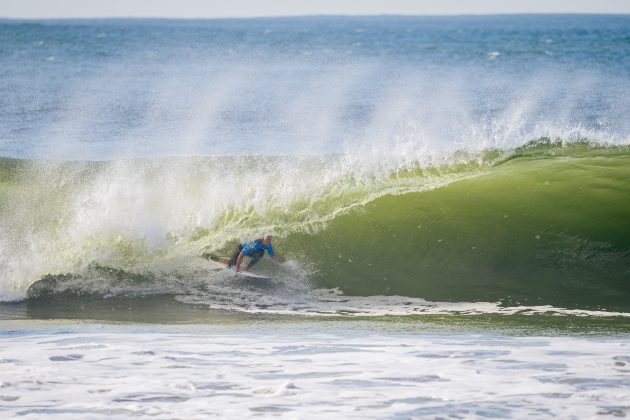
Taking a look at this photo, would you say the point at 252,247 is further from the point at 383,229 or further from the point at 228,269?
the point at 383,229

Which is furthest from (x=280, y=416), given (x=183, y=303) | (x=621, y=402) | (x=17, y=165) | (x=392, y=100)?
(x=392, y=100)

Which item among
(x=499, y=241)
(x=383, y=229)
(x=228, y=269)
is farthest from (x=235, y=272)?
(x=499, y=241)

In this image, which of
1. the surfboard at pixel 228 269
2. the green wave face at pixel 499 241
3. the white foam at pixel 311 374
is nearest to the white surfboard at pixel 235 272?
the surfboard at pixel 228 269

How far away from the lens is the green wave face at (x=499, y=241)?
9.81m

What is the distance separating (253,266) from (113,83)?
97.5 feet

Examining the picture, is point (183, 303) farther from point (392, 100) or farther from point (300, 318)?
point (392, 100)

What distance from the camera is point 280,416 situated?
6.35 m

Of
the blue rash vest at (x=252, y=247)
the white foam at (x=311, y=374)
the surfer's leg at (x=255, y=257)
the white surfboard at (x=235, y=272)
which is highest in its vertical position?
the blue rash vest at (x=252, y=247)

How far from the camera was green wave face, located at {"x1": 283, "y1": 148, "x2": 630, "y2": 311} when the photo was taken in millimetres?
9812

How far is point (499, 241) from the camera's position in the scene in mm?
10500

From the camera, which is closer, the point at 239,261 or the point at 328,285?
the point at 328,285

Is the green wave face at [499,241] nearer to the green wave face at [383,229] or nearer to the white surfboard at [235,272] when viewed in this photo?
the green wave face at [383,229]

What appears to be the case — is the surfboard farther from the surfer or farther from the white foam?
the white foam

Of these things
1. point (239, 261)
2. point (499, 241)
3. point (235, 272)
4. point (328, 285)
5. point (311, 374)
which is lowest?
point (311, 374)
